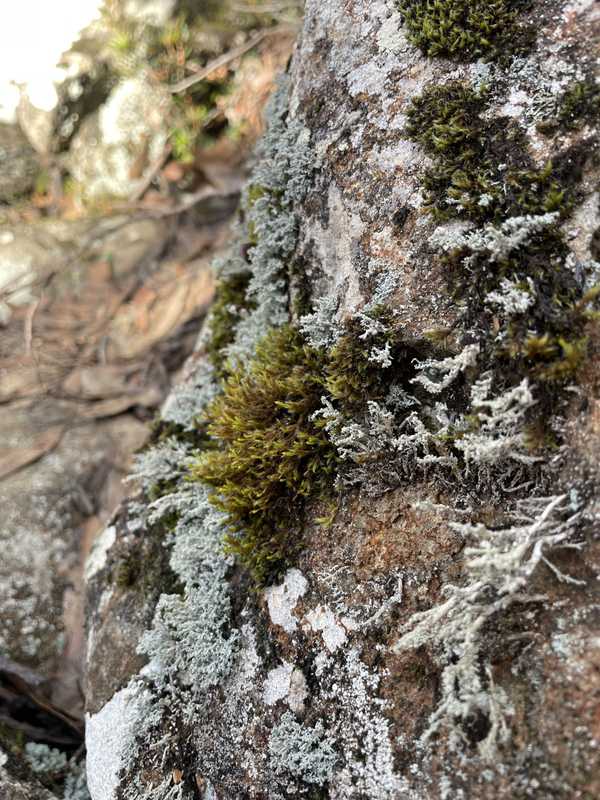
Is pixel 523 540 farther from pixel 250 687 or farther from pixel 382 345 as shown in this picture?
pixel 250 687

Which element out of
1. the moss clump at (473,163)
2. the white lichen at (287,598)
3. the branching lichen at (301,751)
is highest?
the moss clump at (473,163)

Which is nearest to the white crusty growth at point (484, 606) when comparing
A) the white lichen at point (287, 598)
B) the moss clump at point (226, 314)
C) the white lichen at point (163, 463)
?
the white lichen at point (287, 598)

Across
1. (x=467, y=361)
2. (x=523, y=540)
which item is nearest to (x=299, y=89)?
(x=467, y=361)

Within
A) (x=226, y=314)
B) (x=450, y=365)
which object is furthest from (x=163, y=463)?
(x=450, y=365)

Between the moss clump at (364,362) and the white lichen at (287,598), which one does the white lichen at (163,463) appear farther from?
the moss clump at (364,362)

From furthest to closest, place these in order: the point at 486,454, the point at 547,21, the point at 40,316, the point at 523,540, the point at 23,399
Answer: the point at 40,316, the point at 23,399, the point at 547,21, the point at 486,454, the point at 523,540

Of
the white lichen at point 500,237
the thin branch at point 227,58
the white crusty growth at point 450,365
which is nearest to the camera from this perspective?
the white lichen at point 500,237
